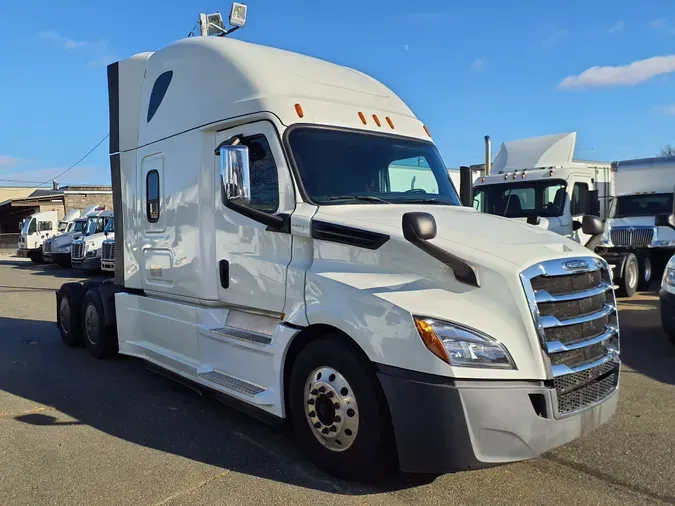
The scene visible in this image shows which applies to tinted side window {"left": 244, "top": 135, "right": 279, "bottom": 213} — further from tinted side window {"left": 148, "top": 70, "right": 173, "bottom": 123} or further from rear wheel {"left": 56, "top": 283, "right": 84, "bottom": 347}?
rear wheel {"left": 56, "top": 283, "right": 84, "bottom": 347}

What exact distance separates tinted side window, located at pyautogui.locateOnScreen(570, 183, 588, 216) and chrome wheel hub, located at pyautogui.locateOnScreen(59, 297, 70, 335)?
953cm

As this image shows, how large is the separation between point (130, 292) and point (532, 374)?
4828 mm

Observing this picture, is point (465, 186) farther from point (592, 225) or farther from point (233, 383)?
point (233, 383)

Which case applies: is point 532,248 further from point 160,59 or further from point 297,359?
point 160,59

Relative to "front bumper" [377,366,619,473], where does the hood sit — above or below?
above

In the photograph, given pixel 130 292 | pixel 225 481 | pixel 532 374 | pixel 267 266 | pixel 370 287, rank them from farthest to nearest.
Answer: pixel 130 292, pixel 267 266, pixel 225 481, pixel 370 287, pixel 532 374

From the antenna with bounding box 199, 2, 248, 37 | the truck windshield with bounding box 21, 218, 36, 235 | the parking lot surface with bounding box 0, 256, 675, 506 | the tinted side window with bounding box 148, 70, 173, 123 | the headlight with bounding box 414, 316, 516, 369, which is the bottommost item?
the parking lot surface with bounding box 0, 256, 675, 506

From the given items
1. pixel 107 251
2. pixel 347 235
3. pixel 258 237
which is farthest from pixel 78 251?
pixel 347 235

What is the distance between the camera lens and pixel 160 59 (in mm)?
6051

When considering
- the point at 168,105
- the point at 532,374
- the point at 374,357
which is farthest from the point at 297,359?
the point at 168,105

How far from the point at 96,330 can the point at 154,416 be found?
2.54 m

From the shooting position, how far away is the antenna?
41.6 ft

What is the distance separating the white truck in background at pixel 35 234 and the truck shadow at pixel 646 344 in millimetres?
27504

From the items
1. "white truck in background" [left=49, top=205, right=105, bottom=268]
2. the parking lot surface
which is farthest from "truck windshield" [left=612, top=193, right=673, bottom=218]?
"white truck in background" [left=49, top=205, right=105, bottom=268]
